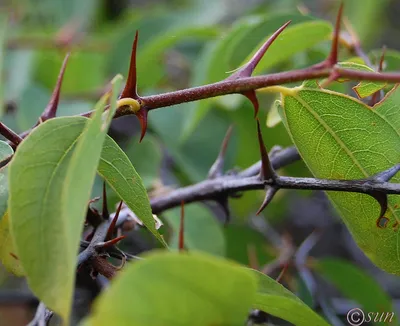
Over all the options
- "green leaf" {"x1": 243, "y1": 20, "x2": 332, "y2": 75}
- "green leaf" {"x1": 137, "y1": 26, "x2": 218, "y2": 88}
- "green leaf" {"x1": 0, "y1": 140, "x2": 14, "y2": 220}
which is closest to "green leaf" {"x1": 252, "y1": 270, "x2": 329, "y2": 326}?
"green leaf" {"x1": 0, "y1": 140, "x2": 14, "y2": 220}

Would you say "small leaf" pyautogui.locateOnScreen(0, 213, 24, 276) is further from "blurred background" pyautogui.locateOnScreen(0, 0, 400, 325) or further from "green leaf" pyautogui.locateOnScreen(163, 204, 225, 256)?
"green leaf" pyautogui.locateOnScreen(163, 204, 225, 256)

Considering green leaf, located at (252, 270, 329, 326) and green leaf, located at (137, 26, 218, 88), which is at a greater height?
green leaf, located at (252, 270, 329, 326)

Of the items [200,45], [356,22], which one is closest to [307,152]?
[200,45]

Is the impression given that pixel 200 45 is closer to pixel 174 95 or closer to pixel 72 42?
pixel 72 42

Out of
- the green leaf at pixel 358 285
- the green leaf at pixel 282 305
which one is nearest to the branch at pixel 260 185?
the green leaf at pixel 282 305

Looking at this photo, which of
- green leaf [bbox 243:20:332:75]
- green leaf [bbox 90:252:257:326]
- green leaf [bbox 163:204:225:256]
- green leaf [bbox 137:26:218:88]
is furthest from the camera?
green leaf [bbox 137:26:218:88]

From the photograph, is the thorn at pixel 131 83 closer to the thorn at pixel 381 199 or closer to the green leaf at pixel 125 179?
the green leaf at pixel 125 179

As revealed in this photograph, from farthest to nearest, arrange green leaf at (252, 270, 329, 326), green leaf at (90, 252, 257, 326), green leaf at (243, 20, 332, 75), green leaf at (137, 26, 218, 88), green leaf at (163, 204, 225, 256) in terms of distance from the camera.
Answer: green leaf at (137, 26, 218, 88) → green leaf at (163, 204, 225, 256) → green leaf at (243, 20, 332, 75) → green leaf at (252, 270, 329, 326) → green leaf at (90, 252, 257, 326)

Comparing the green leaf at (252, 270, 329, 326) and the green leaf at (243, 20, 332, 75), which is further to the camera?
the green leaf at (243, 20, 332, 75)
